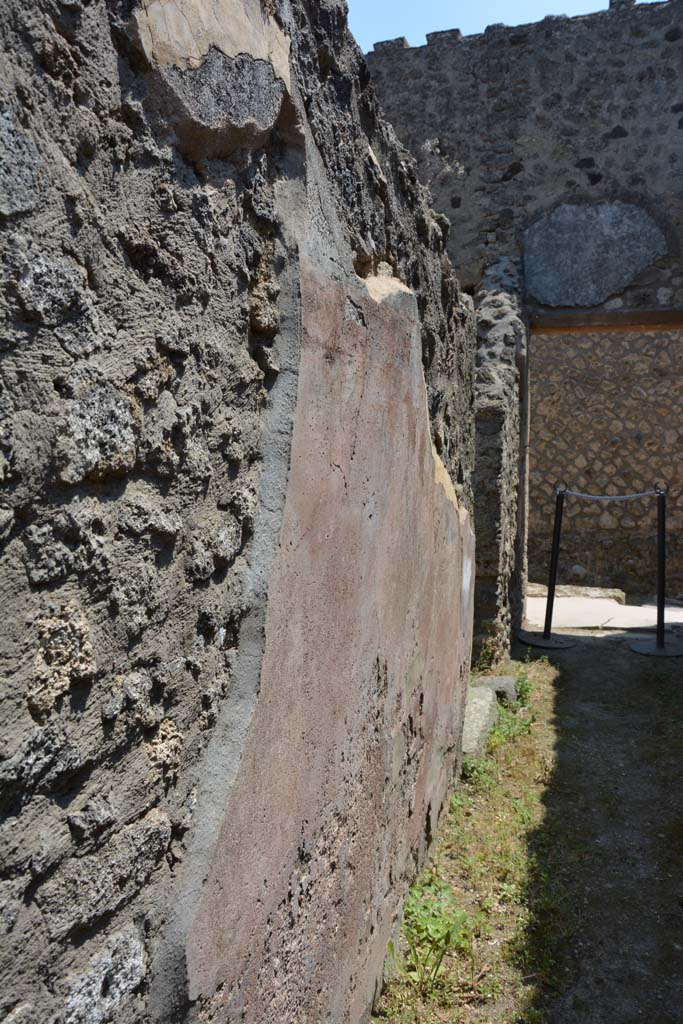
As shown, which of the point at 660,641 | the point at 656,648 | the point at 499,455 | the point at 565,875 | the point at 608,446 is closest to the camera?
the point at 565,875

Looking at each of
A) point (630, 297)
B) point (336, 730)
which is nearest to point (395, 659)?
point (336, 730)

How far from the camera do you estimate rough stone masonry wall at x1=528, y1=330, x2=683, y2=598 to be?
10.6 meters

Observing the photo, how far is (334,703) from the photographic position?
172 centimetres

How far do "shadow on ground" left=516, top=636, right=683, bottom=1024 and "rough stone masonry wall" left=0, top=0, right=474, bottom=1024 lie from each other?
0.65m

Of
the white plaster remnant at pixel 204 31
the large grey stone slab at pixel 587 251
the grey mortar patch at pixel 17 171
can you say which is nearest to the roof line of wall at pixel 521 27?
the large grey stone slab at pixel 587 251

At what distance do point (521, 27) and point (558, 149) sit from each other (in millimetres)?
863

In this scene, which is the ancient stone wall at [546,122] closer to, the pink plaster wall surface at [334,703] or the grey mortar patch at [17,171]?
the pink plaster wall surface at [334,703]

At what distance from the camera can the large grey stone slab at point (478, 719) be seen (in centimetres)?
364

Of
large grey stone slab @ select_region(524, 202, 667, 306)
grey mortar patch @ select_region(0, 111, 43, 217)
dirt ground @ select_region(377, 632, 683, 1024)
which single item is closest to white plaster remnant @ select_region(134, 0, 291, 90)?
grey mortar patch @ select_region(0, 111, 43, 217)

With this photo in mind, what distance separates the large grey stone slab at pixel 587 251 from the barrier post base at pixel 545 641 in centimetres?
237

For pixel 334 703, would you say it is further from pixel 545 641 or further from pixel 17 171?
pixel 545 641

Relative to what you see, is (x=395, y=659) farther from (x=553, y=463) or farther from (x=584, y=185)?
(x=553, y=463)

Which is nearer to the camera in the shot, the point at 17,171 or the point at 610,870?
the point at 17,171

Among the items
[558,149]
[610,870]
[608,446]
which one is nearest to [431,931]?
[610,870]
